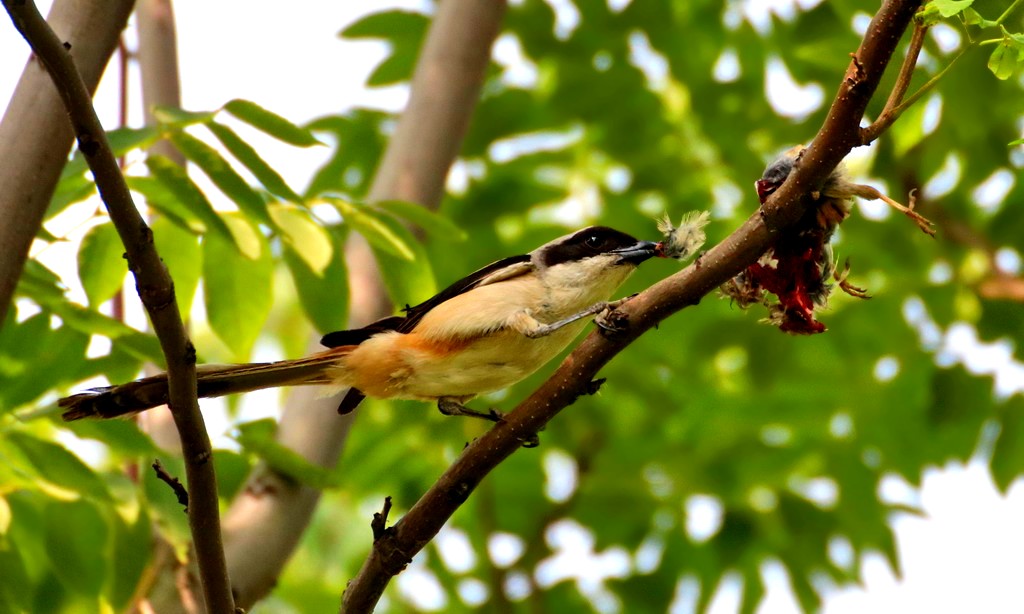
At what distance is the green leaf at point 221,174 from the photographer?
4121 mm

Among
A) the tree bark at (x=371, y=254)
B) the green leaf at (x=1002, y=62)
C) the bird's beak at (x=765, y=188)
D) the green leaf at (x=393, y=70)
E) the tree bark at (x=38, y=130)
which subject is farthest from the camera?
the green leaf at (x=393, y=70)

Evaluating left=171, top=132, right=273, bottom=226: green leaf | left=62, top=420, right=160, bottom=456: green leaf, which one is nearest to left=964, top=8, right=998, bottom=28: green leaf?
left=171, top=132, right=273, bottom=226: green leaf

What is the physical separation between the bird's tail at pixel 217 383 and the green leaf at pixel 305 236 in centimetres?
44

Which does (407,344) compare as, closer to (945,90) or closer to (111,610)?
(111,610)

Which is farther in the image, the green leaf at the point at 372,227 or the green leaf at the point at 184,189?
the green leaf at the point at 372,227

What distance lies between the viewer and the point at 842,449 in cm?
686

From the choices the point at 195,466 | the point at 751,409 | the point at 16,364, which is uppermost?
the point at 751,409

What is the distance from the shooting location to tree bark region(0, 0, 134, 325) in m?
3.79

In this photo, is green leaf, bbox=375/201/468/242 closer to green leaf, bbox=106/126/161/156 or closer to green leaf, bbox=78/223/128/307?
green leaf, bbox=106/126/161/156

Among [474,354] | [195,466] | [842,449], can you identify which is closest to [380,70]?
[474,354]

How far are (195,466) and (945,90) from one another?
453cm

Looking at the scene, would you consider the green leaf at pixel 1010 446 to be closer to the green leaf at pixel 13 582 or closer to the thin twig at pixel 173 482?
the thin twig at pixel 173 482

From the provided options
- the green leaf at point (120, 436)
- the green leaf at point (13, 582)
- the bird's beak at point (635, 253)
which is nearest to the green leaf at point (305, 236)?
the green leaf at point (120, 436)

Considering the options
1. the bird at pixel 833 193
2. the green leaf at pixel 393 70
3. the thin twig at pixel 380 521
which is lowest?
the thin twig at pixel 380 521
